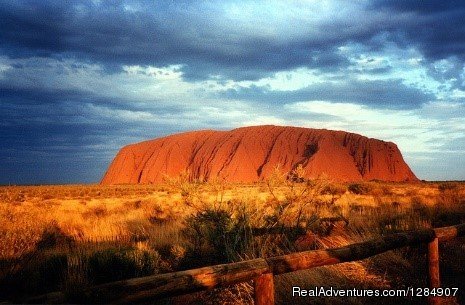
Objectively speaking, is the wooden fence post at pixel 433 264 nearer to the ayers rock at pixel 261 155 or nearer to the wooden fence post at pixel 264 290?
the wooden fence post at pixel 264 290

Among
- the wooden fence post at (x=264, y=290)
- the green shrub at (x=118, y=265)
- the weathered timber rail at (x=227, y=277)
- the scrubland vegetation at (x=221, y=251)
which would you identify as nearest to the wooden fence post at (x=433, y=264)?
the scrubland vegetation at (x=221, y=251)

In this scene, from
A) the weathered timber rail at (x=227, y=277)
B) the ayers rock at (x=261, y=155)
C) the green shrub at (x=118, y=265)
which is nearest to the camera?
the weathered timber rail at (x=227, y=277)

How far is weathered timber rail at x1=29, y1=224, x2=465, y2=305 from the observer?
2580 millimetres

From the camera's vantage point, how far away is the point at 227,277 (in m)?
3.14

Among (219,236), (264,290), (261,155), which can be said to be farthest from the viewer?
(261,155)

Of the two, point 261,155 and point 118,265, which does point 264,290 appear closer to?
point 118,265

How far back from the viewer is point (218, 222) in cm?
890

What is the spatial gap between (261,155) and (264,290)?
92111 millimetres

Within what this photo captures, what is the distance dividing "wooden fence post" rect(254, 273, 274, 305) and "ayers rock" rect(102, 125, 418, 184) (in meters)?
80.3

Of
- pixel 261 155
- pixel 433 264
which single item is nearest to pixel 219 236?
pixel 433 264

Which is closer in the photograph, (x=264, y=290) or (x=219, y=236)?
(x=264, y=290)

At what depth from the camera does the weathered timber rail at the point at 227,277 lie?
2.58 m

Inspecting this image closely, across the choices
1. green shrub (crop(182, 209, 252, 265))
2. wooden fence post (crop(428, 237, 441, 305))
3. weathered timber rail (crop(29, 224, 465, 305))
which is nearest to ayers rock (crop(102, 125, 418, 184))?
green shrub (crop(182, 209, 252, 265))

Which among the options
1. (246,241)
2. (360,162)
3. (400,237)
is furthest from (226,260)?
(360,162)
